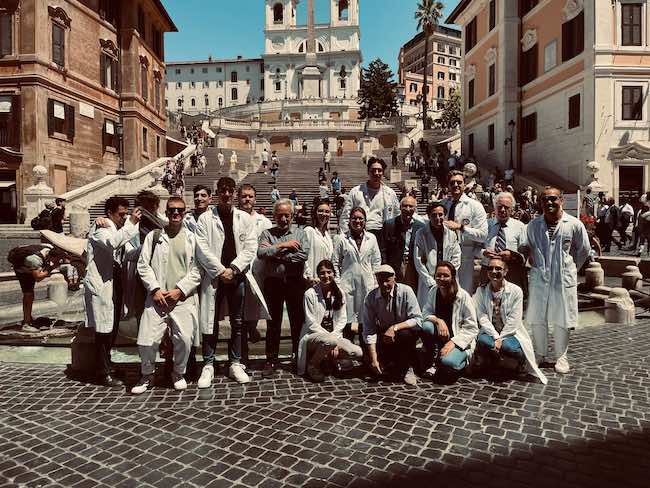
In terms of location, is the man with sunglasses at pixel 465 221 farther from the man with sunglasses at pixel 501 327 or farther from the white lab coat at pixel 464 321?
the white lab coat at pixel 464 321

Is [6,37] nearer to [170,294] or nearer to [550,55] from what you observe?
[170,294]

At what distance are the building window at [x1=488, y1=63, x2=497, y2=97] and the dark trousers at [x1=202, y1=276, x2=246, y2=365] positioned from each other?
2878 cm

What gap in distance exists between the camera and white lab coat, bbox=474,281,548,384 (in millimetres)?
5371

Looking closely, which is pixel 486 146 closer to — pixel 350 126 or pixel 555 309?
pixel 350 126

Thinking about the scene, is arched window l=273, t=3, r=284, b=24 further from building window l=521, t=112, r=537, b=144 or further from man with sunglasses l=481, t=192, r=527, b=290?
man with sunglasses l=481, t=192, r=527, b=290

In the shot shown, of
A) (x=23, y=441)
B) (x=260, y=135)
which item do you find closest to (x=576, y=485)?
(x=23, y=441)

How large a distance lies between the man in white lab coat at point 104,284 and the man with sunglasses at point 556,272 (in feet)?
15.2

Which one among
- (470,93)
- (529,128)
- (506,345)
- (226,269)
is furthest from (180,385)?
(470,93)

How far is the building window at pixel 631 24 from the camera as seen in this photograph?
70.5 feet

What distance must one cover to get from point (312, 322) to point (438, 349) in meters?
1.45

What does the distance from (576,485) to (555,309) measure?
2.84 meters

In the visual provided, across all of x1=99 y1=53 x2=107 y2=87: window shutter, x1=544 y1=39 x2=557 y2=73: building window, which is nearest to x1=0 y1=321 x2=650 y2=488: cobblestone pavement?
x1=544 y1=39 x2=557 y2=73: building window

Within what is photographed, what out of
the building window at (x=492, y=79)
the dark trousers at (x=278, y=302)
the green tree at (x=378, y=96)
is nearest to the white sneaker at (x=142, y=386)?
the dark trousers at (x=278, y=302)

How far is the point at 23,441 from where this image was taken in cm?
396
